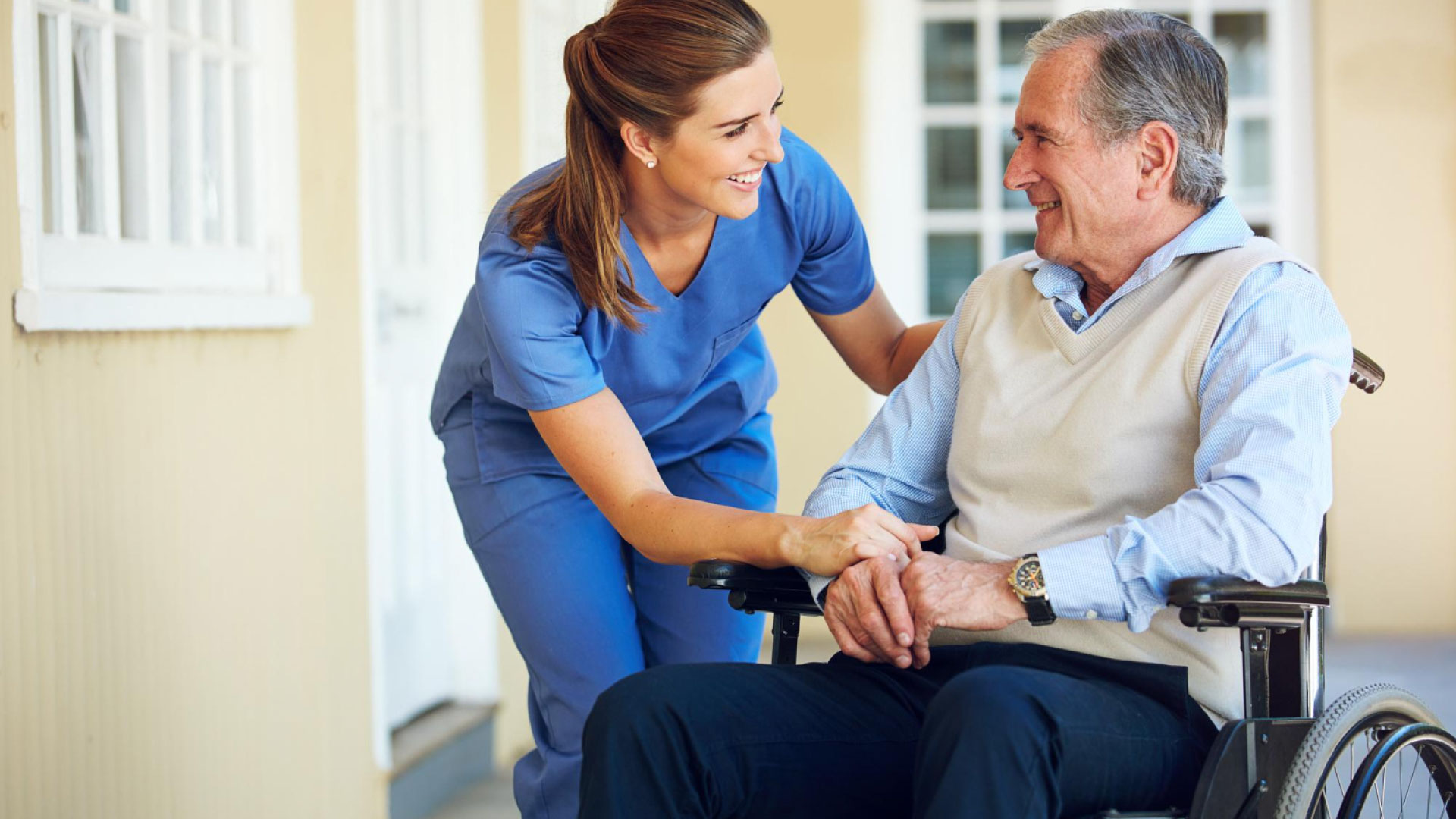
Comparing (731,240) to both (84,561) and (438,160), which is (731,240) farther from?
(438,160)

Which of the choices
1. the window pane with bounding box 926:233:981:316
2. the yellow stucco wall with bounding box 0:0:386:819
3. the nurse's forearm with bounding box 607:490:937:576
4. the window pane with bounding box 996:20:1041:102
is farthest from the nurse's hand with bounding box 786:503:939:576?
the window pane with bounding box 996:20:1041:102

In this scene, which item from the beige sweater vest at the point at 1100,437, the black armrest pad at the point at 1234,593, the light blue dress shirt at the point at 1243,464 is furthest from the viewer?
the beige sweater vest at the point at 1100,437

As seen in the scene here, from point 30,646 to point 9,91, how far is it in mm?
703

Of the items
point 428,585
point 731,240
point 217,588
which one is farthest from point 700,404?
point 428,585

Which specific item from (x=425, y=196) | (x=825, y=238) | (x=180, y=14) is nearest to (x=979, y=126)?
(x=425, y=196)

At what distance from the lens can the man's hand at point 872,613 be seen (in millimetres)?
1625

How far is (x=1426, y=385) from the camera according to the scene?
489cm

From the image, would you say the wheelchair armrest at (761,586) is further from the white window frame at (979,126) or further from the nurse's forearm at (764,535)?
the white window frame at (979,126)

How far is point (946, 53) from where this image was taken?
5.22 metres

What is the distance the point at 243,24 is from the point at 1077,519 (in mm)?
1730

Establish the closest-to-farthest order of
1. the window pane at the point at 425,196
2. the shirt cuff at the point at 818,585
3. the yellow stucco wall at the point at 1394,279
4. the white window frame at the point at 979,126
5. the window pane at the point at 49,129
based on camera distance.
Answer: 1. the shirt cuff at the point at 818,585
2. the window pane at the point at 49,129
3. the window pane at the point at 425,196
4. the yellow stucco wall at the point at 1394,279
5. the white window frame at the point at 979,126

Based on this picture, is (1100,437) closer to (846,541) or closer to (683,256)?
(846,541)

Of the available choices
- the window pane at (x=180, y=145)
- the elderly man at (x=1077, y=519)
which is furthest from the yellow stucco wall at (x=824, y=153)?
the elderly man at (x=1077, y=519)

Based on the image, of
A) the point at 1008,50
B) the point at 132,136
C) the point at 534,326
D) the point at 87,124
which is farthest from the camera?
the point at 1008,50
